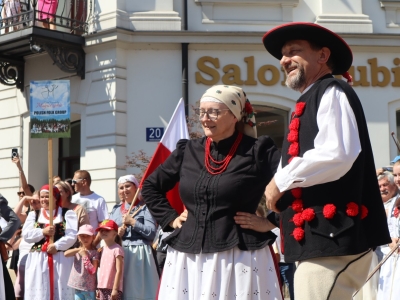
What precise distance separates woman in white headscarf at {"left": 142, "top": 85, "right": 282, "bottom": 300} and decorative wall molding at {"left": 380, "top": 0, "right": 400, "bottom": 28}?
1161 cm

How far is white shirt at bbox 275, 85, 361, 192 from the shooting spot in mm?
3506

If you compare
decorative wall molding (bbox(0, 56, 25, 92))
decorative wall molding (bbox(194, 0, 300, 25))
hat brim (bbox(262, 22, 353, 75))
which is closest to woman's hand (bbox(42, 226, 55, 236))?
hat brim (bbox(262, 22, 353, 75))

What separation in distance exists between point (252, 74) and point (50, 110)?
21.4ft

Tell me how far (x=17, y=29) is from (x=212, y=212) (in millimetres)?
11737

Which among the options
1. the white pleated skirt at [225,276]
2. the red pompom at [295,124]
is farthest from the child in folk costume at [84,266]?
the red pompom at [295,124]

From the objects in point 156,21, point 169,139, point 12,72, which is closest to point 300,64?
point 169,139

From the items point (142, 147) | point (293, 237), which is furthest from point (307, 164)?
point (142, 147)

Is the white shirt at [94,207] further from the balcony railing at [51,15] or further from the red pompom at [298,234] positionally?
the red pompom at [298,234]

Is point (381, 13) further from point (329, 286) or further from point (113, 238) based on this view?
point (329, 286)

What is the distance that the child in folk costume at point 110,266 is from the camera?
8648mm

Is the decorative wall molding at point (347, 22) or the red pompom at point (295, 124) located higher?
the decorative wall molding at point (347, 22)

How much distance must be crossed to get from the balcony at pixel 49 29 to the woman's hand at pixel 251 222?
10936 mm

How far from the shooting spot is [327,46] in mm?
3973

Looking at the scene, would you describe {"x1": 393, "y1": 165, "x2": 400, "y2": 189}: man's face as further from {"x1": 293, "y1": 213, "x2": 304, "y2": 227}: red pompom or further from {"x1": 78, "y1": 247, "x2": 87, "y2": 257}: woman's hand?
{"x1": 293, "y1": 213, "x2": 304, "y2": 227}: red pompom
